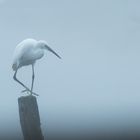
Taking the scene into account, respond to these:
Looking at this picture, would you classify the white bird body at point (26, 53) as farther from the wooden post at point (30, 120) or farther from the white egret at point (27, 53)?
the wooden post at point (30, 120)

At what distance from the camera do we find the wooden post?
606 centimetres

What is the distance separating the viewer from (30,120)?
19.9 ft

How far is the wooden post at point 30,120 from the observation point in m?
6.06

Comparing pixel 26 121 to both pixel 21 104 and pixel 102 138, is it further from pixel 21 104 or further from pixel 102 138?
pixel 102 138

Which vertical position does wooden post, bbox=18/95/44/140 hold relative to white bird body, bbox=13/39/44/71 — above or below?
below

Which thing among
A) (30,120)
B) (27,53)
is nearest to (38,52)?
(27,53)

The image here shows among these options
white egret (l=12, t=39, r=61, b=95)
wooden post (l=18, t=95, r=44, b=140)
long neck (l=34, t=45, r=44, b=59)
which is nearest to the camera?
wooden post (l=18, t=95, r=44, b=140)

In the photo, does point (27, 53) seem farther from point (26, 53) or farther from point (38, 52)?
point (38, 52)

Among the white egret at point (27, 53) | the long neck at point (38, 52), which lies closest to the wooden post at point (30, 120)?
the white egret at point (27, 53)

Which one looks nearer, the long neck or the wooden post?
the wooden post

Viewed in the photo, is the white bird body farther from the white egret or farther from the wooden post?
the wooden post

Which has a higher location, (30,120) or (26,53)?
(26,53)

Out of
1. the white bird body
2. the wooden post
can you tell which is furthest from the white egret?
the wooden post

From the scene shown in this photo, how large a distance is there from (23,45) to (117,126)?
227cm
